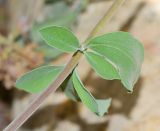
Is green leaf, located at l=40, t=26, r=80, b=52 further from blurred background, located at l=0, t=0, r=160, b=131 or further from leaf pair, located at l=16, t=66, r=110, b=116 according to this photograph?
blurred background, located at l=0, t=0, r=160, b=131

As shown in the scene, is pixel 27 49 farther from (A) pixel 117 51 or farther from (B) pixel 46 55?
(A) pixel 117 51

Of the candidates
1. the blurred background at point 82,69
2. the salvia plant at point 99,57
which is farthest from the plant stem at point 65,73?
the blurred background at point 82,69

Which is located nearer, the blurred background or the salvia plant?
the salvia plant

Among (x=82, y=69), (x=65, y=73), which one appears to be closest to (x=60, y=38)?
(x=65, y=73)

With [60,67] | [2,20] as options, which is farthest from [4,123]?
[60,67]

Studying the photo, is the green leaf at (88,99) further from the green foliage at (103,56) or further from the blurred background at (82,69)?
the blurred background at (82,69)

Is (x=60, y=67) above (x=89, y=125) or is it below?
above

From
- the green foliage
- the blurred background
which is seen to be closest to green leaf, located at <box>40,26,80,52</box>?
the green foliage
